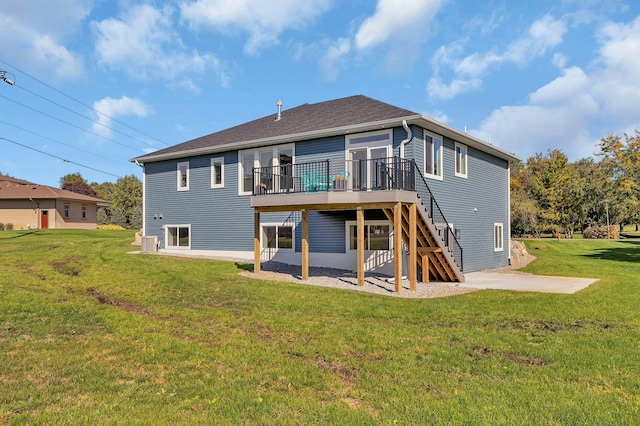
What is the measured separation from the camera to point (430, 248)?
12477 millimetres

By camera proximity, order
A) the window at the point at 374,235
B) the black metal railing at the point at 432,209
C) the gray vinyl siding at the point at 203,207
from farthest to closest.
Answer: the gray vinyl siding at the point at 203,207 → the window at the point at 374,235 → the black metal railing at the point at 432,209

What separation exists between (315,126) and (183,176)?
732 centimetres

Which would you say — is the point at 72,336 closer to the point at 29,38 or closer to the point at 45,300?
the point at 45,300

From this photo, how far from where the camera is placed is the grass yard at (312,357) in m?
3.71

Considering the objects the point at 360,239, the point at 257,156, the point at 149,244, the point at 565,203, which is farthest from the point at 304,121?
the point at 565,203

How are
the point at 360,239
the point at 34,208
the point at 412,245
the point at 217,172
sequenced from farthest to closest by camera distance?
the point at 34,208
the point at 217,172
the point at 360,239
the point at 412,245

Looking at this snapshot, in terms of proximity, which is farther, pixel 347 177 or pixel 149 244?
pixel 149 244

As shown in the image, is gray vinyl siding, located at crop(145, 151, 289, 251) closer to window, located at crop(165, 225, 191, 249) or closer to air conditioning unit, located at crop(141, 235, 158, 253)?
window, located at crop(165, 225, 191, 249)

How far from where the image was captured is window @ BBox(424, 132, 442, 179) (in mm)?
14102

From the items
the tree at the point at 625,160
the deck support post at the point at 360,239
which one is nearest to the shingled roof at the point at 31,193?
the deck support post at the point at 360,239

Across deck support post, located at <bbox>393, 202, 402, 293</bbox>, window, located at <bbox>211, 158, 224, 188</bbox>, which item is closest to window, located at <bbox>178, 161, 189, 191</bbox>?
window, located at <bbox>211, 158, 224, 188</bbox>

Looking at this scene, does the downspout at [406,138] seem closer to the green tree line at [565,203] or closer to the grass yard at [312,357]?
→ the grass yard at [312,357]

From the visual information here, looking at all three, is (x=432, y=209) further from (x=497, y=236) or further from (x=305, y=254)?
(x=497, y=236)

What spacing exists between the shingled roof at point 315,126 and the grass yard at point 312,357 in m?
6.17
